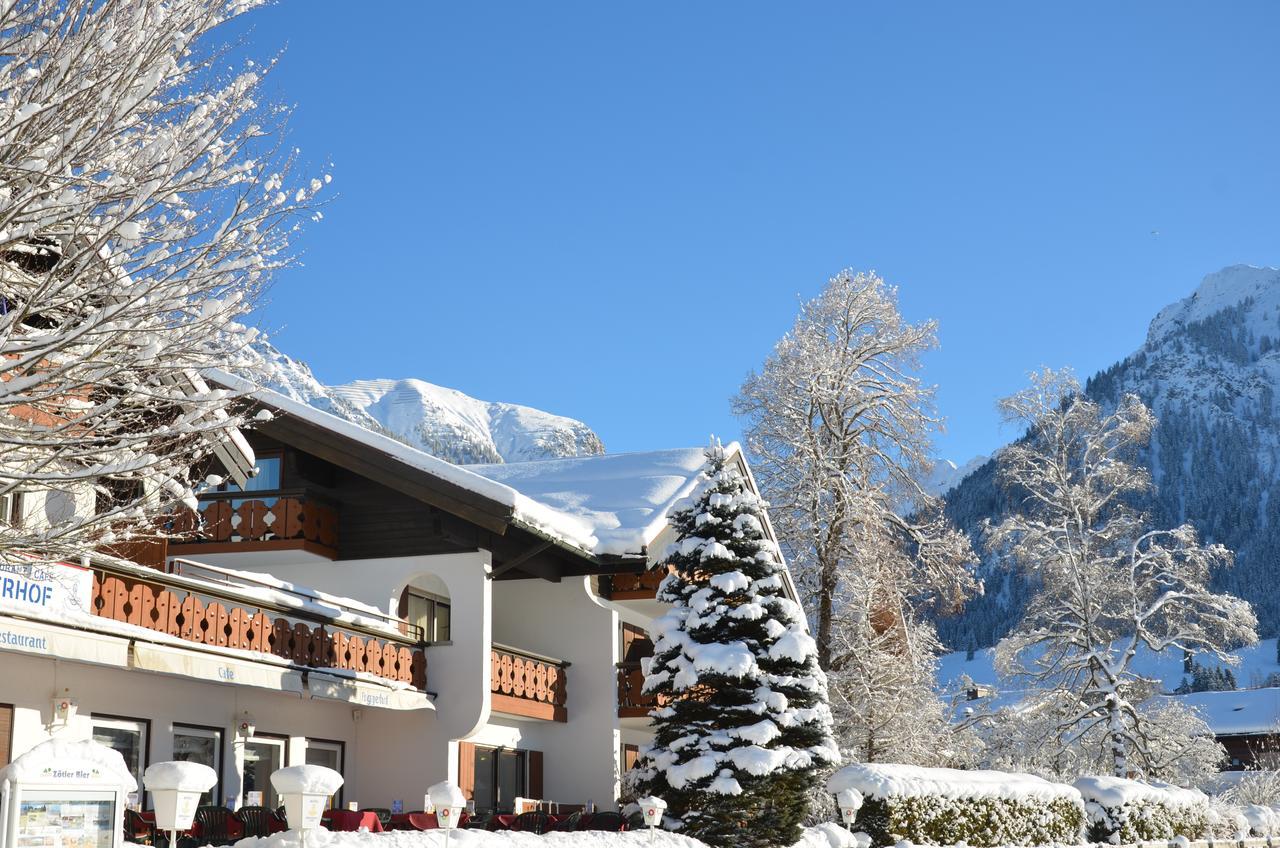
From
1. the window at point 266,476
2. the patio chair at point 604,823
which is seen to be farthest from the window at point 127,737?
the patio chair at point 604,823

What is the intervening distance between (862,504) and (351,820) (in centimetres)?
1688

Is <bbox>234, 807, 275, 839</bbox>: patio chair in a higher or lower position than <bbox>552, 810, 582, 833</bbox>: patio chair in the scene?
higher

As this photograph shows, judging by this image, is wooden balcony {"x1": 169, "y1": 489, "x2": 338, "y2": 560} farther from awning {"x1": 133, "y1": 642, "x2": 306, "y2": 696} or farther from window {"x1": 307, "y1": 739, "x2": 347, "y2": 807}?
awning {"x1": 133, "y1": 642, "x2": 306, "y2": 696}

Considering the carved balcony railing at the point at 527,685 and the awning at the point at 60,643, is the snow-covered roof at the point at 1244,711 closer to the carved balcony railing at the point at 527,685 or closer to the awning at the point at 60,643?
the carved balcony railing at the point at 527,685

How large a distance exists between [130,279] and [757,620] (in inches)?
539

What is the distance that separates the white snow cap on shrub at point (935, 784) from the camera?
2211 cm

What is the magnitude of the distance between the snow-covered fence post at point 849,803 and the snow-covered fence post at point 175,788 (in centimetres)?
1209

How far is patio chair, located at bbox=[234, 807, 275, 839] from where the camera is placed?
15719mm

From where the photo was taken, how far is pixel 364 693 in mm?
20312

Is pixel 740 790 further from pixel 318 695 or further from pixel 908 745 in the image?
pixel 908 745

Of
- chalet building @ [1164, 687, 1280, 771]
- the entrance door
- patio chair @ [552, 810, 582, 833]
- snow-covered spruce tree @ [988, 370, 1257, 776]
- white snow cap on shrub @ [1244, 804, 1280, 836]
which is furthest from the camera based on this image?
chalet building @ [1164, 687, 1280, 771]

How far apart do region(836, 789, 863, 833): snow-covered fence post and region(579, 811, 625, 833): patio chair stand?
11.6 ft

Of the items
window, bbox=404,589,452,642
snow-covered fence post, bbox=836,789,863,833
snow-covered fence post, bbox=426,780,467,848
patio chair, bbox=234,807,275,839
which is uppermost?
window, bbox=404,589,452,642

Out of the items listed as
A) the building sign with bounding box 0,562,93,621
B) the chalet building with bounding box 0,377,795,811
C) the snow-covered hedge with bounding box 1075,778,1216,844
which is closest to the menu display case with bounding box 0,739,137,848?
the building sign with bounding box 0,562,93,621
